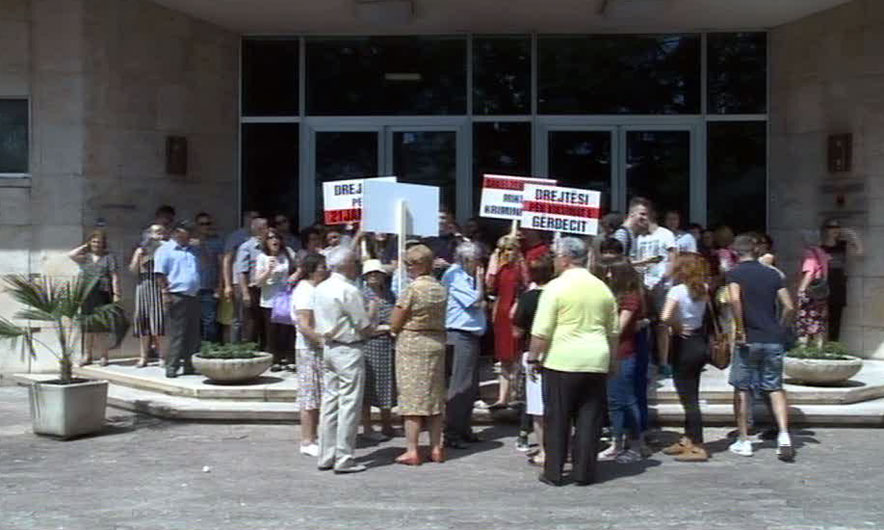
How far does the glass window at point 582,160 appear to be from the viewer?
1486 cm

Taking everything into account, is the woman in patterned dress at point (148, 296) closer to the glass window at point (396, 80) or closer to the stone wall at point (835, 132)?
the glass window at point (396, 80)

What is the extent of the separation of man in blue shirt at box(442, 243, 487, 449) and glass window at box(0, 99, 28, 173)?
703cm

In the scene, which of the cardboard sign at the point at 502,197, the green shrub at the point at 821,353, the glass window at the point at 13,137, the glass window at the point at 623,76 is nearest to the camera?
the cardboard sign at the point at 502,197

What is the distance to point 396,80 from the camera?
15117 millimetres

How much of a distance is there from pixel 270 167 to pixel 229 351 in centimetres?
532

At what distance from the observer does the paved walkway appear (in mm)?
6570

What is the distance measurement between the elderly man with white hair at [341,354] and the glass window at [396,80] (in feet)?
24.8

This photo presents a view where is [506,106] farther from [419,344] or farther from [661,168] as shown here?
[419,344]

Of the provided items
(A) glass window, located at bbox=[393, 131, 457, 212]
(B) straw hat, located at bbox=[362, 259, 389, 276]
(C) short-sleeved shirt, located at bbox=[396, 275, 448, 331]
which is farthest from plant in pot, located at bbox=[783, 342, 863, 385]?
(A) glass window, located at bbox=[393, 131, 457, 212]

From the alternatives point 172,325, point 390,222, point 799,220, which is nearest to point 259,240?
point 172,325

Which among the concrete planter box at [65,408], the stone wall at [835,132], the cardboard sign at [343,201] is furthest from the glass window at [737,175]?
the concrete planter box at [65,408]

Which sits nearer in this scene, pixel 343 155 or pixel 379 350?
pixel 379 350

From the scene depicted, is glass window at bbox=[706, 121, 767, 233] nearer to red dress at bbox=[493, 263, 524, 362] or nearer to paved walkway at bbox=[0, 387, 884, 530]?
paved walkway at bbox=[0, 387, 884, 530]

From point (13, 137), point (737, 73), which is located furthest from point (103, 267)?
point (737, 73)
